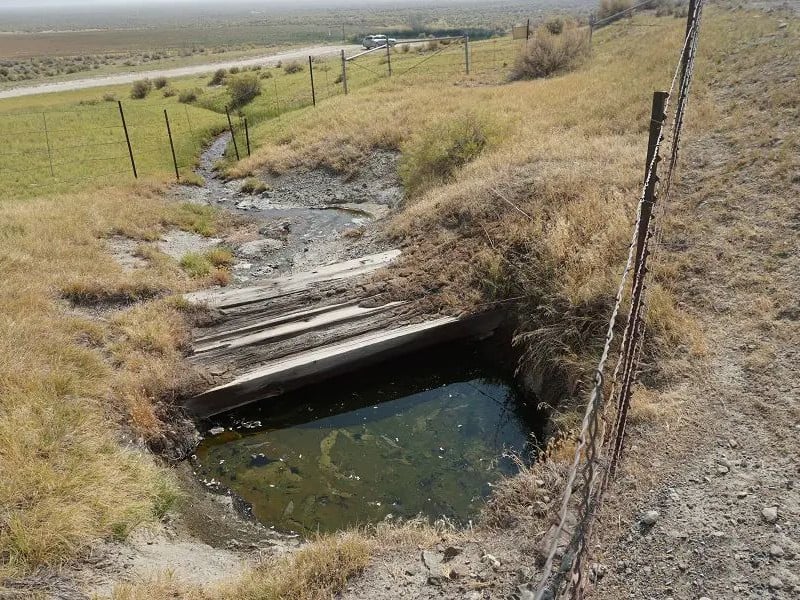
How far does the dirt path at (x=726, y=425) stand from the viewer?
489cm

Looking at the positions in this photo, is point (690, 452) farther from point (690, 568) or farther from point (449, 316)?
point (449, 316)

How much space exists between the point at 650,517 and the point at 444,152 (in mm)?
12537

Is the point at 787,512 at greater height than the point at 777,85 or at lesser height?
lesser

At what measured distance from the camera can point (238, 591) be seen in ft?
17.4

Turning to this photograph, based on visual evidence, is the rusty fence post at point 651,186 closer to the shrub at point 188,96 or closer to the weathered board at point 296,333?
the weathered board at point 296,333

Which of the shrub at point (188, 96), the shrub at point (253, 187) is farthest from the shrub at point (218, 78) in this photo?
the shrub at point (253, 187)

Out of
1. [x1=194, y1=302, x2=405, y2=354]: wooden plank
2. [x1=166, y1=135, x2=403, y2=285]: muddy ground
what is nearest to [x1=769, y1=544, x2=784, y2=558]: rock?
[x1=194, y1=302, x2=405, y2=354]: wooden plank

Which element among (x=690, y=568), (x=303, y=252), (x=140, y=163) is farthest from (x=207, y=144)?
(x=690, y=568)

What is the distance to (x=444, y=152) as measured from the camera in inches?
641

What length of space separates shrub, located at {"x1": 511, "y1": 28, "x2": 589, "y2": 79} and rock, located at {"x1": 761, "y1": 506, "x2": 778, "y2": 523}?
24674mm

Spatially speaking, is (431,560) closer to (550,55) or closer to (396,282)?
(396,282)

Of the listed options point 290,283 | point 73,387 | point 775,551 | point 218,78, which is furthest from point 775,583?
point 218,78

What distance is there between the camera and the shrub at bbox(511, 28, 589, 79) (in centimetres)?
2689

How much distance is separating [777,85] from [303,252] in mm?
11729
